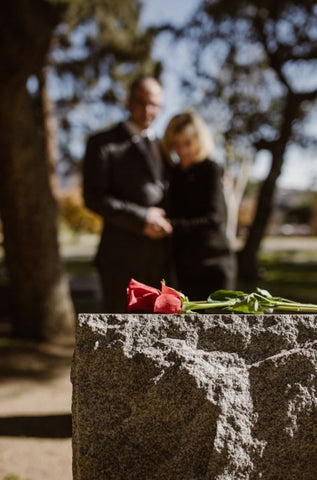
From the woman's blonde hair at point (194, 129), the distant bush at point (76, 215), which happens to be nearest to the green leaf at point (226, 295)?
the woman's blonde hair at point (194, 129)

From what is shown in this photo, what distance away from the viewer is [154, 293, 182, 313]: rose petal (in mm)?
1735

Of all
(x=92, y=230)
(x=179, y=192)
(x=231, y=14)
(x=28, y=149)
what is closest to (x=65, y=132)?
(x=231, y=14)

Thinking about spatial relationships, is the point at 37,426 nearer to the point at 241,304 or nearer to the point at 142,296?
the point at 142,296

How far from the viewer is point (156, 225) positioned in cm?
308

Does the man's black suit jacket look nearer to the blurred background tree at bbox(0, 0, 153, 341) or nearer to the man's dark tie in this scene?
the man's dark tie

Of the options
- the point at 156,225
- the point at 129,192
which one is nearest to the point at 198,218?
the point at 156,225

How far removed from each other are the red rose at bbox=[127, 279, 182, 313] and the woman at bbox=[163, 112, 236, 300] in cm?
133

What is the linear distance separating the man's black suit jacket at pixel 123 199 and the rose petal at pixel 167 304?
142 cm

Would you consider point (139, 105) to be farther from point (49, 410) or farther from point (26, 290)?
point (26, 290)

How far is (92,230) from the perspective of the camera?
3550 cm

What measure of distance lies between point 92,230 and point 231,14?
23992 mm

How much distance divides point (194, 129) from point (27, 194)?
3219 millimetres

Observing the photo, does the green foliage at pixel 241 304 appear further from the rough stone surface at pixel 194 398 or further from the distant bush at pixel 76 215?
the distant bush at pixel 76 215

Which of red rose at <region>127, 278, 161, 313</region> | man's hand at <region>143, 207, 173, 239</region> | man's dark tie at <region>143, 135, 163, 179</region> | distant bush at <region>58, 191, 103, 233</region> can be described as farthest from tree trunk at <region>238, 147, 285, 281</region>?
distant bush at <region>58, 191, 103, 233</region>
